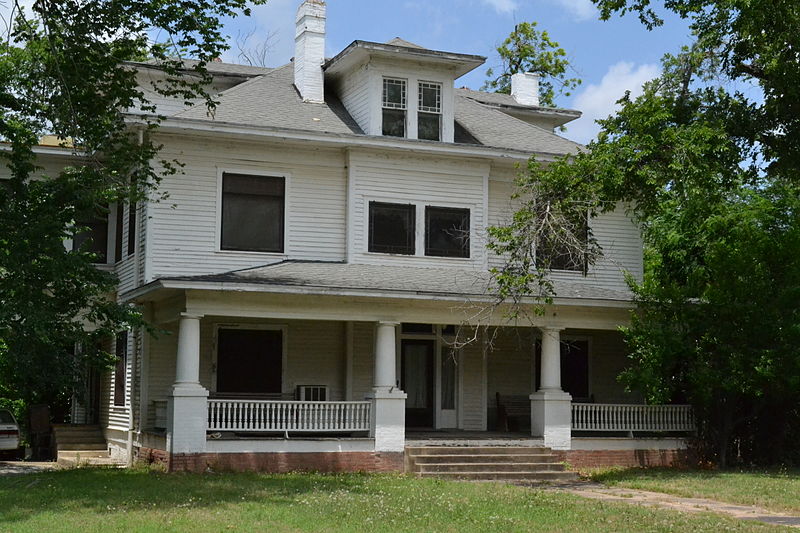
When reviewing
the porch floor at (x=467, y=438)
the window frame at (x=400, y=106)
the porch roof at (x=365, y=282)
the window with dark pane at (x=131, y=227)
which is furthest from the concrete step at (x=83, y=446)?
the window frame at (x=400, y=106)

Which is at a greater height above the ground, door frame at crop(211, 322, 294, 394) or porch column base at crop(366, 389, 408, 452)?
door frame at crop(211, 322, 294, 394)

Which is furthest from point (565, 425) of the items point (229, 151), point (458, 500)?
point (229, 151)

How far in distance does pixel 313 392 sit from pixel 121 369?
468 centimetres

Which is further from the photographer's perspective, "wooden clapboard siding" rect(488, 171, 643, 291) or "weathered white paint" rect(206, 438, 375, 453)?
"wooden clapboard siding" rect(488, 171, 643, 291)

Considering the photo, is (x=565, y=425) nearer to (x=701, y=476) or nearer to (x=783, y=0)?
(x=701, y=476)

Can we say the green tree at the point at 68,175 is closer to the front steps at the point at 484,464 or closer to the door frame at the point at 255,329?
the door frame at the point at 255,329

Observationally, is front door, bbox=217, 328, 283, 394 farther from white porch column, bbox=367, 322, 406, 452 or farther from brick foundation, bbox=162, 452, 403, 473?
brick foundation, bbox=162, 452, 403, 473

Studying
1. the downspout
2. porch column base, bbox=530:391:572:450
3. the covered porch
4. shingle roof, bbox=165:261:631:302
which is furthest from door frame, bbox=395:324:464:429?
the downspout

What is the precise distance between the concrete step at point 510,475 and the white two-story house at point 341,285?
47.9 inches

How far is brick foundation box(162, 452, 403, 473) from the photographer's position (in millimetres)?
19234

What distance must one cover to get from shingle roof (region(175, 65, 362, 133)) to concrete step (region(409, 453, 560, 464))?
22.7 ft

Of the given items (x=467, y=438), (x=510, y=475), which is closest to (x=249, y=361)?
(x=467, y=438)

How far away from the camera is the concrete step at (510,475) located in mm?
19578

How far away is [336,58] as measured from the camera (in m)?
24.2
